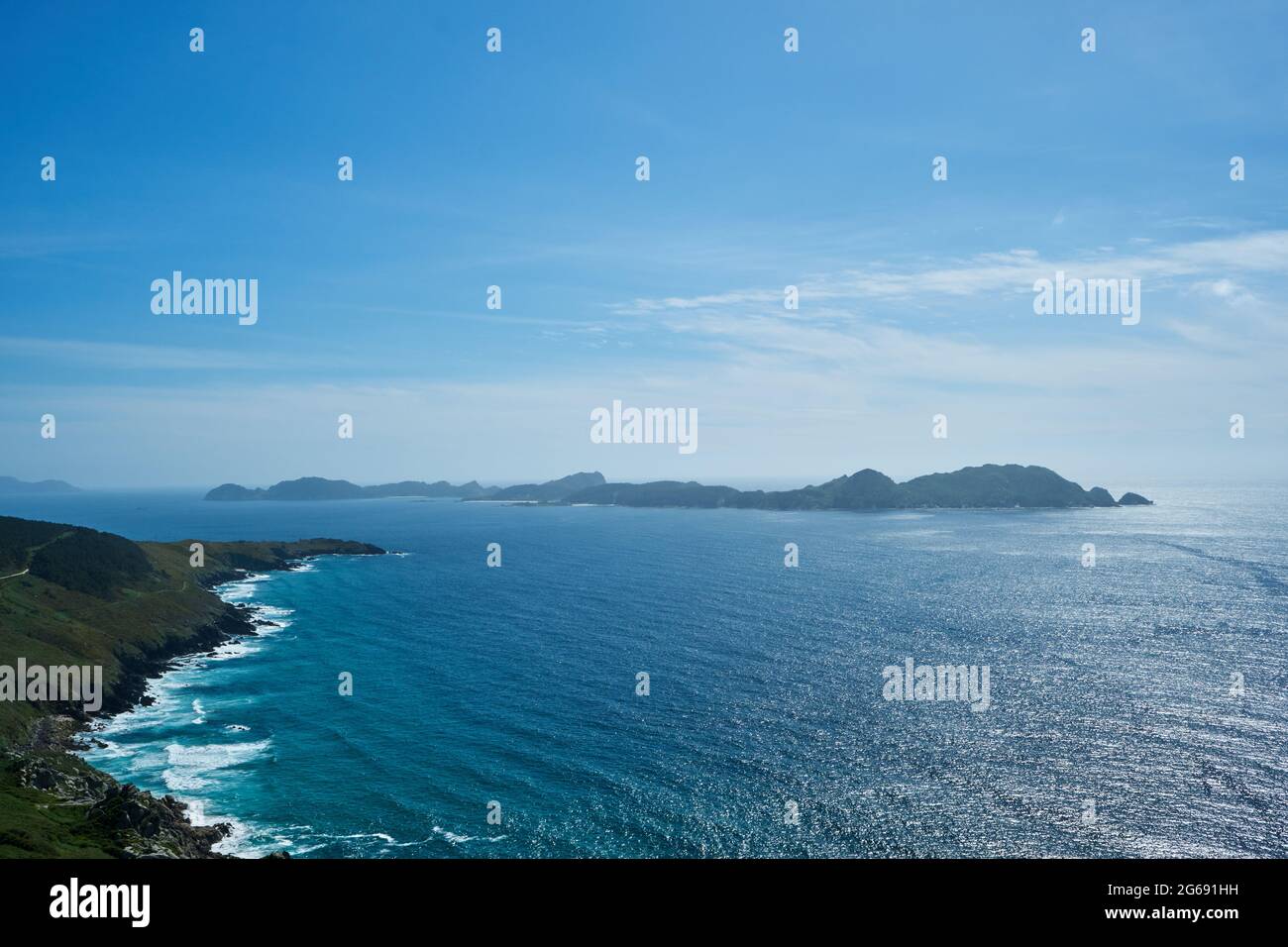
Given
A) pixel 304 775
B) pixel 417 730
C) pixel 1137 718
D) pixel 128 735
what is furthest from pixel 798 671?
pixel 128 735

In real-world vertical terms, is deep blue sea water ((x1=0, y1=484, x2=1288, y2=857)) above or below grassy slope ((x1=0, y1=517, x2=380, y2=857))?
below

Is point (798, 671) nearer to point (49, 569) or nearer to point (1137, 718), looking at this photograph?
point (1137, 718)

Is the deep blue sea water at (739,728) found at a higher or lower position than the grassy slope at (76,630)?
lower

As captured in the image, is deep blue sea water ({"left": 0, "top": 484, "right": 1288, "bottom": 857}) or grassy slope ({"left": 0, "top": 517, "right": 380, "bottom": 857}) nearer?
grassy slope ({"left": 0, "top": 517, "right": 380, "bottom": 857})

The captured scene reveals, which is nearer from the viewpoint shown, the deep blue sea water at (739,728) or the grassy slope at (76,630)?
the grassy slope at (76,630)
